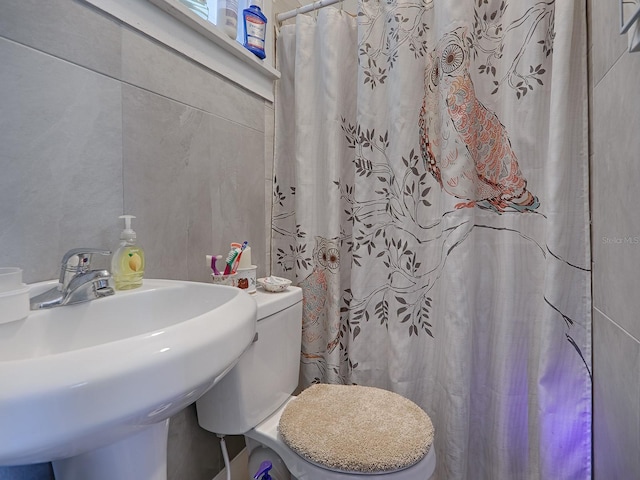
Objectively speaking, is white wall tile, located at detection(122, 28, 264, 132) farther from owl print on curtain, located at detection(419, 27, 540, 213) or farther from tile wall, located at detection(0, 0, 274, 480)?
owl print on curtain, located at detection(419, 27, 540, 213)

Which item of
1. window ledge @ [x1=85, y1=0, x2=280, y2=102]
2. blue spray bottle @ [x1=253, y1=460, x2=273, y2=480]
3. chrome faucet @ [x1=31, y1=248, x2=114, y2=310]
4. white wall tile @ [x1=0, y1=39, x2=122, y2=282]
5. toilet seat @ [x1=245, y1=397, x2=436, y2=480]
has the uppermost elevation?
window ledge @ [x1=85, y1=0, x2=280, y2=102]

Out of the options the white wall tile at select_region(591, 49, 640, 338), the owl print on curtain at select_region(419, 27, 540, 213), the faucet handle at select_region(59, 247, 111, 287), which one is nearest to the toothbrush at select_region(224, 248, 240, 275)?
the faucet handle at select_region(59, 247, 111, 287)

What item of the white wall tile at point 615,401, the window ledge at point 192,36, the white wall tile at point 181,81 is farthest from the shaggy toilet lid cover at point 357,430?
the window ledge at point 192,36

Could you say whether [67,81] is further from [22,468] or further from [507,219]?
[507,219]

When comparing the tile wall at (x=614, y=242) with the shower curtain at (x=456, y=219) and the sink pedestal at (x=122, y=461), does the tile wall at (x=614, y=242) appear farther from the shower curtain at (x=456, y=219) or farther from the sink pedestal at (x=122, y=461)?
the sink pedestal at (x=122, y=461)

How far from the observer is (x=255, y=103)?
1.27 metres

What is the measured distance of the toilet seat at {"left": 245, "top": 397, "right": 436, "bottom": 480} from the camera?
0.74m

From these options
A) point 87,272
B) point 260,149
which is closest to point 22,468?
point 87,272

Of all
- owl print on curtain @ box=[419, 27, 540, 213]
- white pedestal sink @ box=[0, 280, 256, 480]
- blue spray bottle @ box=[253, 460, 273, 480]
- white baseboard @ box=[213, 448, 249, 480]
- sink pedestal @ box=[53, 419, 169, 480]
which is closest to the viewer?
white pedestal sink @ box=[0, 280, 256, 480]

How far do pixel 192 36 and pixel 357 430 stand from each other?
118 centimetres

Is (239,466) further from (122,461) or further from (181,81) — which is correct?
(181,81)

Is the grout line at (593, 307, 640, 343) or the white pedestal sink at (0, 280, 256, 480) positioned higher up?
the white pedestal sink at (0, 280, 256, 480)

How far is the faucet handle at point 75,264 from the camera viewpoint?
62 cm

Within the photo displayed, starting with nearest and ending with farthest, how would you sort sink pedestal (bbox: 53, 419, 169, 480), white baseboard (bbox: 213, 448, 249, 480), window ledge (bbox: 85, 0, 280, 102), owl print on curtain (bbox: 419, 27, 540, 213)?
sink pedestal (bbox: 53, 419, 169, 480)
window ledge (bbox: 85, 0, 280, 102)
owl print on curtain (bbox: 419, 27, 540, 213)
white baseboard (bbox: 213, 448, 249, 480)
